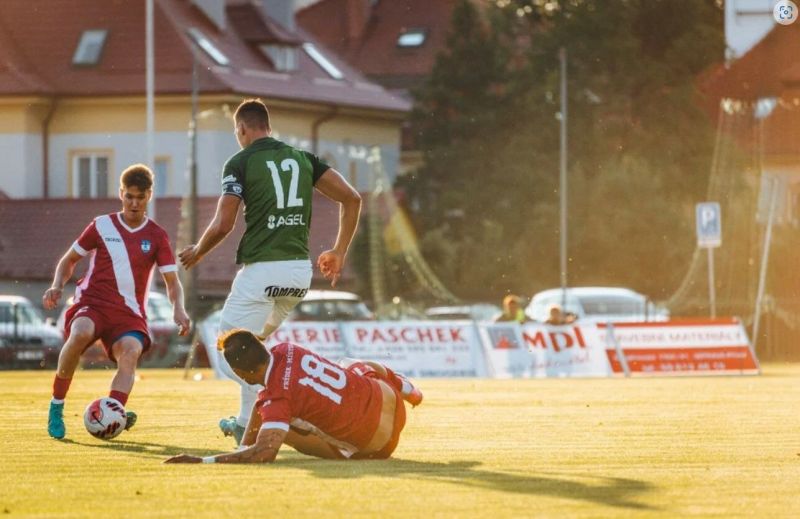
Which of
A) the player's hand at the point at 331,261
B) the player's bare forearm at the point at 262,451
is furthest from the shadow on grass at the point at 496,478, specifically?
the player's hand at the point at 331,261

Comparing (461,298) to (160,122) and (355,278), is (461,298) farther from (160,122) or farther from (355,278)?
(160,122)

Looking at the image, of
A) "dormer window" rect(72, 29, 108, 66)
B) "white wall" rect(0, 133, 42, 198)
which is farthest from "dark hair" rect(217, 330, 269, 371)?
"dormer window" rect(72, 29, 108, 66)

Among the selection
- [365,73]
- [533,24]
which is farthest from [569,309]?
[365,73]

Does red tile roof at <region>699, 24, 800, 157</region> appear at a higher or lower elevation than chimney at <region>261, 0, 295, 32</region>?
lower

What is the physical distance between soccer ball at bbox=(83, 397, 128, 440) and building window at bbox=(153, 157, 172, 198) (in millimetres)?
47783

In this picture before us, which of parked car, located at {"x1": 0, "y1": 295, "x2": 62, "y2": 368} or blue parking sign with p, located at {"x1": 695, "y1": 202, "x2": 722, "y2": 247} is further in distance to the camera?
parked car, located at {"x1": 0, "y1": 295, "x2": 62, "y2": 368}

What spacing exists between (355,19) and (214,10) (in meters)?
24.3

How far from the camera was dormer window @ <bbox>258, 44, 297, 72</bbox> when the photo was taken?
6638cm

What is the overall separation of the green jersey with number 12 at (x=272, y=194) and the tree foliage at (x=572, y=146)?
47.4 metres

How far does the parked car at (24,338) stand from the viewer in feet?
130

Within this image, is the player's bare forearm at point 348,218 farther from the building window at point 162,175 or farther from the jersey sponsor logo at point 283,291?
the building window at point 162,175

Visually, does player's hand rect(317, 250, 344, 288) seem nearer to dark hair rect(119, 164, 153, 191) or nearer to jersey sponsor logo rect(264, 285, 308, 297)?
jersey sponsor logo rect(264, 285, 308, 297)

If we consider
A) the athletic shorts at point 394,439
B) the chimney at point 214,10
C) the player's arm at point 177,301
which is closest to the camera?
the athletic shorts at point 394,439

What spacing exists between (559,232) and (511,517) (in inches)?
2104
